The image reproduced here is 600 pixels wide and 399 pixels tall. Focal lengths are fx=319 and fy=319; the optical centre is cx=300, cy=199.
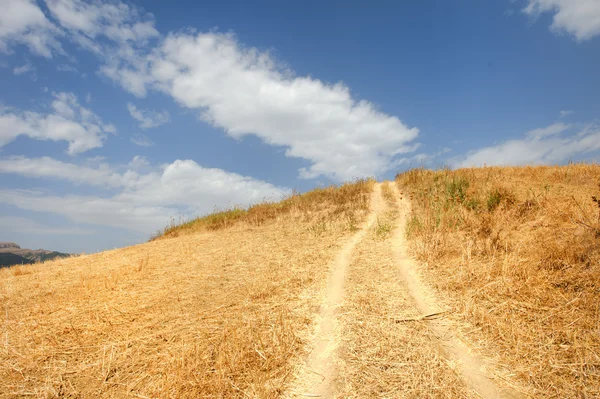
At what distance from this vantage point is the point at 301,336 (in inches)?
222

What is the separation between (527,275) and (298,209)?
1154cm

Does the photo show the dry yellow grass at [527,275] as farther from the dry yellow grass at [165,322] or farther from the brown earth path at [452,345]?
the dry yellow grass at [165,322]

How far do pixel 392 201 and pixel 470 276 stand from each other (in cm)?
976

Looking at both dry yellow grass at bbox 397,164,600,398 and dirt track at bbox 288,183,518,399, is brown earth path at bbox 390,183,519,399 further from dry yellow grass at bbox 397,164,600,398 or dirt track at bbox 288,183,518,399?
dry yellow grass at bbox 397,164,600,398

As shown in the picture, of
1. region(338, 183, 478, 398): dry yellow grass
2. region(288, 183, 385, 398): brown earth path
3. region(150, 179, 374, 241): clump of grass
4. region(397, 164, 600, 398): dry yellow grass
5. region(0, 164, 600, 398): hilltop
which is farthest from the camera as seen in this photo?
region(150, 179, 374, 241): clump of grass

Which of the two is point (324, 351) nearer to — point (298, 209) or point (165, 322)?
point (165, 322)

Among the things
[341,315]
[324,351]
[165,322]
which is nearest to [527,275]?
[341,315]

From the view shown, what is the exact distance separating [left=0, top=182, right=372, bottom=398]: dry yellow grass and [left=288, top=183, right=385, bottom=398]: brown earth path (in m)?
0.21

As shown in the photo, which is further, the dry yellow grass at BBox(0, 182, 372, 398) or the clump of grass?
the clump of grass

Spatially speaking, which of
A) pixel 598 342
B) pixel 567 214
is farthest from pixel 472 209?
pixel 598 342

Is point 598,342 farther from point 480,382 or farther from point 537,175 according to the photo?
point 537,175

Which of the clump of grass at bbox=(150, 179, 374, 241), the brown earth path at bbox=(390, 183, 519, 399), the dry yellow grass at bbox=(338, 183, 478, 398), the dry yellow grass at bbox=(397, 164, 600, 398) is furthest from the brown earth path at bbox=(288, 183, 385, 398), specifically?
the clump of grass at bbox=(150, 179, 374, 241)

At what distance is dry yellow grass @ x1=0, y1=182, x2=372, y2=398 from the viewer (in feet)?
15.3

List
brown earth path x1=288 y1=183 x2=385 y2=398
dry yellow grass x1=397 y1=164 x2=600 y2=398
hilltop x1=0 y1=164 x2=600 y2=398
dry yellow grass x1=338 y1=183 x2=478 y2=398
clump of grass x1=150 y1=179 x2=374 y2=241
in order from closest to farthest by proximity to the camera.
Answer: dry yellow grass x1=338 y1=183 x2=478 y2=398, brown earth path x1=288 y1=183 x2=385 y2=398, hilltop x1=0 y1=164 x2=600 y2=398, dry yellow grass x1=397 y1=164 x2=600 y2=398, clump of grass x1=150 y1=179 x2=374 y2=241
